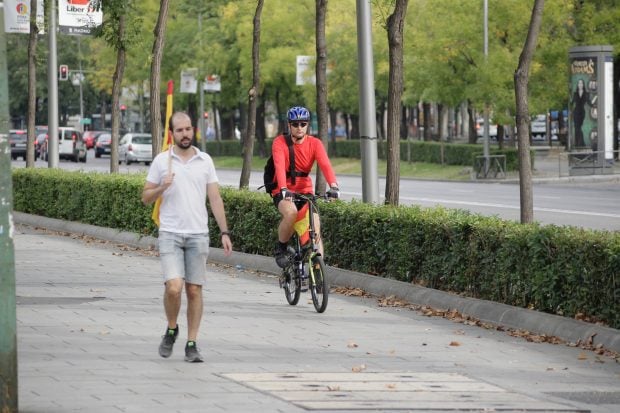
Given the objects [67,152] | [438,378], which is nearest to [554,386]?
[438,378]

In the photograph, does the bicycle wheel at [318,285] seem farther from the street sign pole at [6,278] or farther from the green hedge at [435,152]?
the green hedge at [435,152]

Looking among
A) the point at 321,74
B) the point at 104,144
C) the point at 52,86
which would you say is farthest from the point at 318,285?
the point at 104,144

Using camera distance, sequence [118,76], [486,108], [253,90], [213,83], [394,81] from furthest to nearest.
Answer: [213,83] → [486,108] → [118,76] → [253,90] → [394,81]

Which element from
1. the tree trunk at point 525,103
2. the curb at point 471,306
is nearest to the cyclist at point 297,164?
the curb at point 471,306

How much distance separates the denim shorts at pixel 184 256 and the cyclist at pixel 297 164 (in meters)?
3.19

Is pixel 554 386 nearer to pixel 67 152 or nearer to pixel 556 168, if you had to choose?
pixel 556 168

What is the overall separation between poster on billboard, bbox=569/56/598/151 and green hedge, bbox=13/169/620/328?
29.7 meters

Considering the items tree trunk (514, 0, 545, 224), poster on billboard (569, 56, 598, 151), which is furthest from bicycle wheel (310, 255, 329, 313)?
poster on billboard (569, 56, 598, 151)

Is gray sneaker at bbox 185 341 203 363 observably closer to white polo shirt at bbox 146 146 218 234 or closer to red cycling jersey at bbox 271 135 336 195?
white polo shirt at bbox 146 146 218 234

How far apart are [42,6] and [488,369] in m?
25.6

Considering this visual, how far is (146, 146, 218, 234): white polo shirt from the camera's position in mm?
10133

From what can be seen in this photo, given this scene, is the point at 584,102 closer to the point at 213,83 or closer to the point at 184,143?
the point at 213,83

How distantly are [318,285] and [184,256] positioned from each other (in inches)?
131

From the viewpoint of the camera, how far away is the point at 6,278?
7.87m
